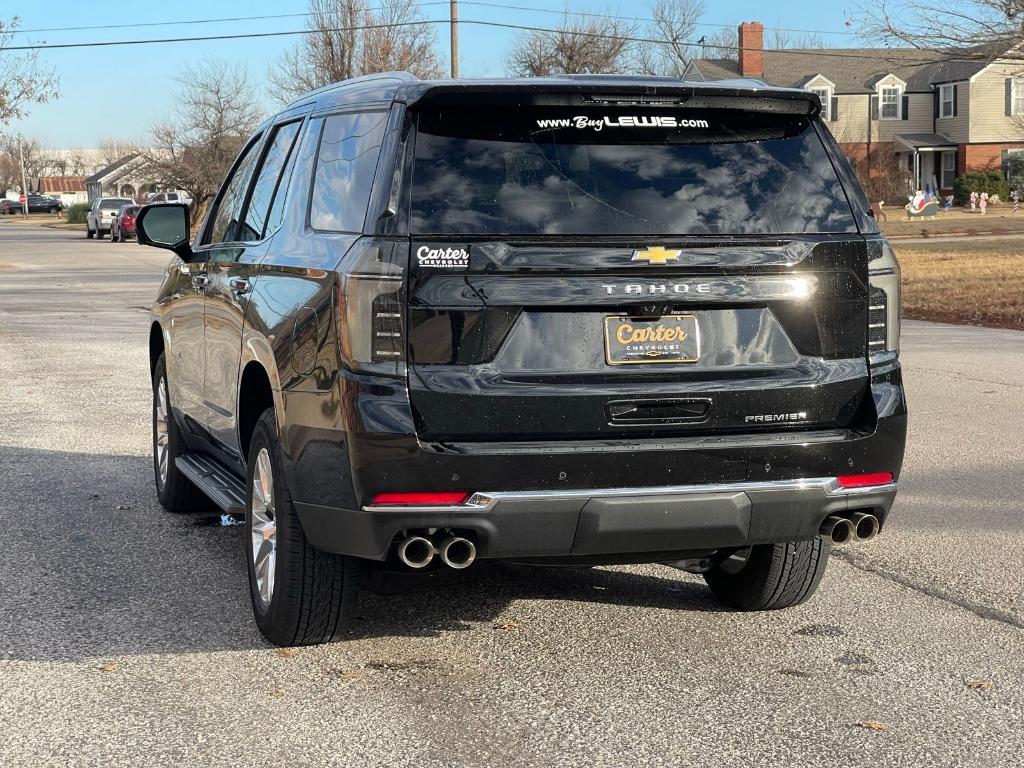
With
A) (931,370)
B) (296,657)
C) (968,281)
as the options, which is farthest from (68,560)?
(968,281)

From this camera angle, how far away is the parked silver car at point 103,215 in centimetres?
5628

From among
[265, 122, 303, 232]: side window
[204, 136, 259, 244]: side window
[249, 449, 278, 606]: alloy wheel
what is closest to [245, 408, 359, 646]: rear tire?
[249, 449, 278, 606]: alloy wheel

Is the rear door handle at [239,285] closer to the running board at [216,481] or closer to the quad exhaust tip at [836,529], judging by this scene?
the running board at [216,481]

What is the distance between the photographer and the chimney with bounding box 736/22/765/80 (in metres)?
65.1

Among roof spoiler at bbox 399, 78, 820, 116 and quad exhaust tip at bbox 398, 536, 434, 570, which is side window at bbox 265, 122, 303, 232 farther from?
quad exhaust tip at bbox 398, 536, 434, 570

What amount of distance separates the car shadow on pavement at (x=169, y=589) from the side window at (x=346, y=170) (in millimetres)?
1277

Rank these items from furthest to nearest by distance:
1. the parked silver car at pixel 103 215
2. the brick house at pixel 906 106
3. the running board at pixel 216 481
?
1. the brick house at pixel 906 106
2. the parked silver car at pixel 103 215
3. the running board at pixel 216 481

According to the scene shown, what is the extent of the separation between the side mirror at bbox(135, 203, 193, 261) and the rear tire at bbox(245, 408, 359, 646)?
1.91 metres

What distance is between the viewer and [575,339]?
4.37 metres

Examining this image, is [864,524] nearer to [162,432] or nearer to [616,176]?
[616,176]

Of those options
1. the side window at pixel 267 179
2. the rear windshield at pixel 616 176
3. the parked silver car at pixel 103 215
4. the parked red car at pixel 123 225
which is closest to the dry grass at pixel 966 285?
the side window at pixel 267 179

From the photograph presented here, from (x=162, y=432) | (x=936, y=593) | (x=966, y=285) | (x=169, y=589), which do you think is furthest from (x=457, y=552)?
(x=966, y=285)

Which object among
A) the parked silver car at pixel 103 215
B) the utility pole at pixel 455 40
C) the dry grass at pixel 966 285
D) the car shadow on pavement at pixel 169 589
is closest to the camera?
the car shadow on pavement at pixel 169 589

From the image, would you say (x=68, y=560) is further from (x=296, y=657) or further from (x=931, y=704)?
(x=931, y=704)
